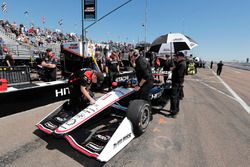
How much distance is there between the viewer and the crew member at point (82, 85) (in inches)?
103

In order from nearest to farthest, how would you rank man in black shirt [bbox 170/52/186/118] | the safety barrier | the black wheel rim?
the black wheel rim < man in black shirt [bbox 170/52/186/118] < the safety barrier

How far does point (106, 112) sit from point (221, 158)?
2.21 meters

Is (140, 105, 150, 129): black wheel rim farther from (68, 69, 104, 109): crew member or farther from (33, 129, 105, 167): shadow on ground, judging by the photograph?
(33, 129, 105, 167): shadow on ground

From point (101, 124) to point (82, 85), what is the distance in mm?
1076

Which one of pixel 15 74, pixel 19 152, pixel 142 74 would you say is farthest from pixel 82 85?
pixel 15 74

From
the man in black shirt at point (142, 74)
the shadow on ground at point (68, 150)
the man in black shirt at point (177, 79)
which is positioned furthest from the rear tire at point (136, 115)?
the man in black shirt at point (177, 79)

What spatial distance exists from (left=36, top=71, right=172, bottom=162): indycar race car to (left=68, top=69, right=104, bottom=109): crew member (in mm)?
196

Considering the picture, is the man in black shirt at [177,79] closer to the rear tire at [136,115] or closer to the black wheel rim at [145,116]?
the black wheel rim at [145,116]

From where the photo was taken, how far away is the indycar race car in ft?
6.93

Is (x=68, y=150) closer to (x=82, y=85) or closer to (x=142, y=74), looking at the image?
(x=82, y=85)

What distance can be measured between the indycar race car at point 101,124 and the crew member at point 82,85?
0.20 m

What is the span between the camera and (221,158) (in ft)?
7.56

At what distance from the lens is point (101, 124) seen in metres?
3.24

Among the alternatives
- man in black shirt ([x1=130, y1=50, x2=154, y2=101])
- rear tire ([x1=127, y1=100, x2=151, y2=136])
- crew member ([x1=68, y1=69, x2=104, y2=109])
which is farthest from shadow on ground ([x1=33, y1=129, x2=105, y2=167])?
man in black shirt ([x1=130, y1=50, x2=154, y2=101])
